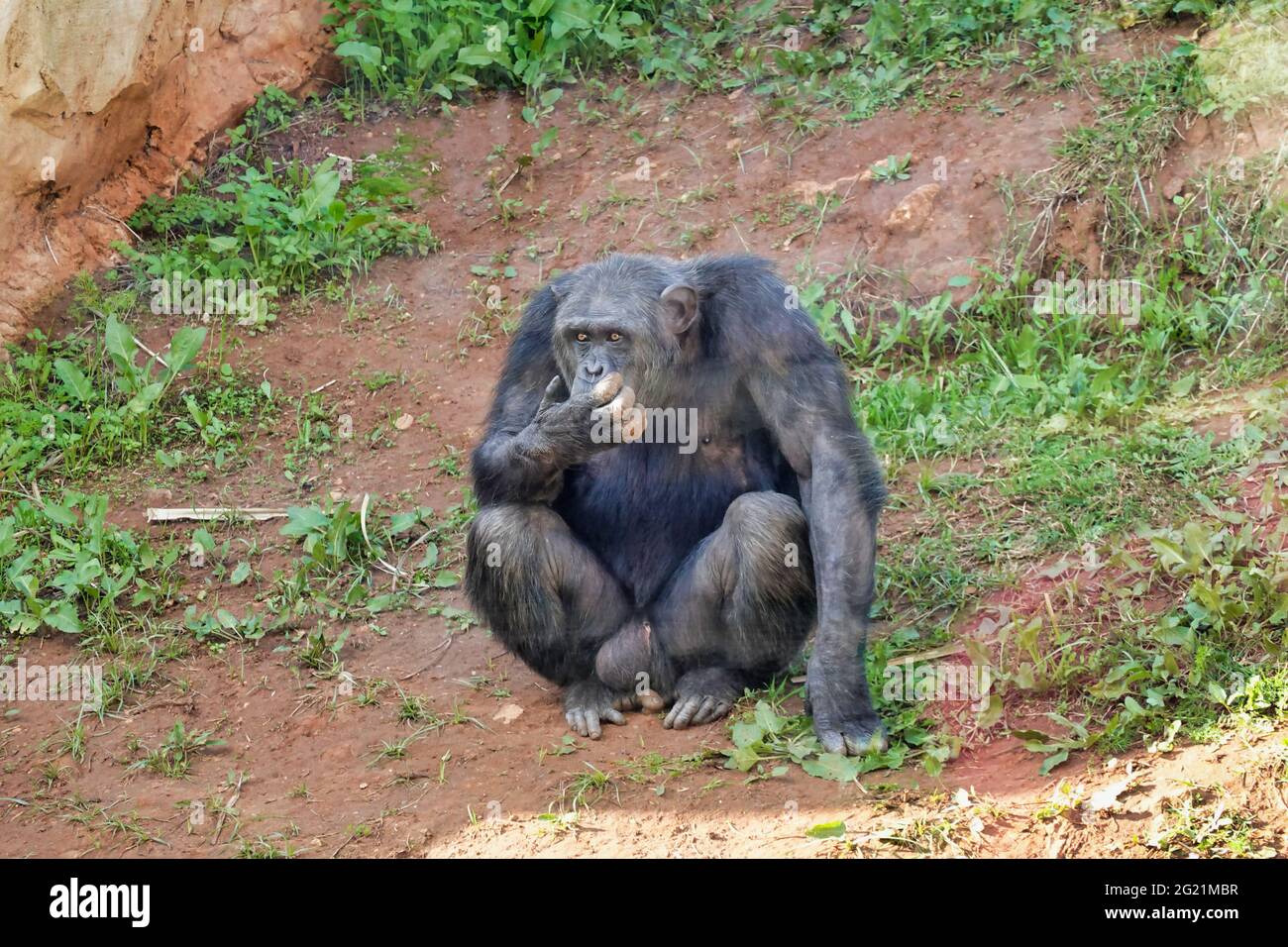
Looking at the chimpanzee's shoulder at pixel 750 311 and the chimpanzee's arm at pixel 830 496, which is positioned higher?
the chimpanzee's shoulder at pixel 750 311

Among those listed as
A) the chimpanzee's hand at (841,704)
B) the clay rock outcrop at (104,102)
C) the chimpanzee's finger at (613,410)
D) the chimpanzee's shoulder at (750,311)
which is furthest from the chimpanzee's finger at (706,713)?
the clay rock outcrop at (104,102)

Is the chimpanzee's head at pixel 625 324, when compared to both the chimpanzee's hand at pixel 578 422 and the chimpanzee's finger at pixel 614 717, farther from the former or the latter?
the chimpanzee's finger at pixel 614 717

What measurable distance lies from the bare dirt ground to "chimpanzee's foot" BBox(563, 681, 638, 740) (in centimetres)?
9

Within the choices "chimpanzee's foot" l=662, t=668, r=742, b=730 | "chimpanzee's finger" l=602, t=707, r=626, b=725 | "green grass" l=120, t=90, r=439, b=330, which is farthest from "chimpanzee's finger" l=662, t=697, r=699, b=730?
"green grass" l=120, t=90, r=439, b=330

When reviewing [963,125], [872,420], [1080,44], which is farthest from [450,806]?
[1080,44]

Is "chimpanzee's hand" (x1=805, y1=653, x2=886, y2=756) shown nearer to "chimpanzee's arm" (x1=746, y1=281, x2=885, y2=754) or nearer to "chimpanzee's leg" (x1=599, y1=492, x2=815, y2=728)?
"chimpanzee's arm" (x1=746, y1=281, x2=885, y2=754)

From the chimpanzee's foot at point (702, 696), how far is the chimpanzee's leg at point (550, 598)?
0.31 m

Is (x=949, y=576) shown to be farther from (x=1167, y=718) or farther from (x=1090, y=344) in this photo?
(x=1090, y=344)

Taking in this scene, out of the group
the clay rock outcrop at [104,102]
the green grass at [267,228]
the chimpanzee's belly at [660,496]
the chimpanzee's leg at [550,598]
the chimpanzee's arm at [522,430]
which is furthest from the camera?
the green grass at [267,228]

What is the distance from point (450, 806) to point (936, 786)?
2.02 meters

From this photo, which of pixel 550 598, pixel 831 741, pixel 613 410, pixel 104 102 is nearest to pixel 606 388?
pixel 613 410

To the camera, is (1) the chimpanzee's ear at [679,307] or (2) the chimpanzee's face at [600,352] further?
(1) the chimpanzee's ear at [679,307]

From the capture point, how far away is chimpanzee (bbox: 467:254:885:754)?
255 inches

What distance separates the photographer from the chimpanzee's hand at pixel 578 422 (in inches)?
253
